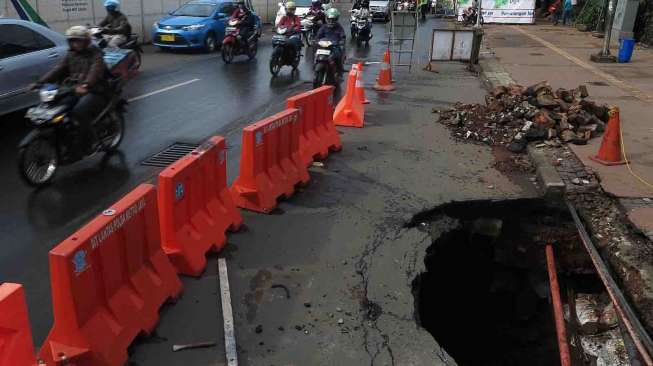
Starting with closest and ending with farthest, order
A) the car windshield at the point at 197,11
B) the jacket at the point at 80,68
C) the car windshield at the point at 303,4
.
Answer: the jacket at the point at 80,68, the car windshield at the point at 197,11, the car windshield at the point at 303,4

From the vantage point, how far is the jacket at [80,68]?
7.03 m

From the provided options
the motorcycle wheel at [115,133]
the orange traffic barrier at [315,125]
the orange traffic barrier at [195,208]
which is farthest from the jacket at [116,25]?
the orange traffic barrier at [195,208]

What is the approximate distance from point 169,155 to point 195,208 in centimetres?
299

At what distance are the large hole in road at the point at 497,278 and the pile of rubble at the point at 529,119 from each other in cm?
217

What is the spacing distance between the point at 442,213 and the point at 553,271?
1.29 meters

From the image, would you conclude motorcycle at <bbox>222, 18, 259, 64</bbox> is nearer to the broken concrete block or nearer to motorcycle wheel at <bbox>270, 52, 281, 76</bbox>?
motorcycle wheel at <bbox>270, 52, 281, 76</bbox>

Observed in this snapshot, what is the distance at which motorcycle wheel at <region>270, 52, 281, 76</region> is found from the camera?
14453 mm

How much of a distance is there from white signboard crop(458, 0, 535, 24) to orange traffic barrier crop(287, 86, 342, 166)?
95.7ft

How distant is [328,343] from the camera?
3.87m

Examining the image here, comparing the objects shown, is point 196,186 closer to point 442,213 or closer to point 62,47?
point 442,213

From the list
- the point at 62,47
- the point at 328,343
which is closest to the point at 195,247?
the point at 328,343

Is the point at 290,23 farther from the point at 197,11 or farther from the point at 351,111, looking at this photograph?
the point at 351,111

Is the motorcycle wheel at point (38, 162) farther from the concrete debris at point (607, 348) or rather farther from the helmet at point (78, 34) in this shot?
the concrete debris at point (607, 348)

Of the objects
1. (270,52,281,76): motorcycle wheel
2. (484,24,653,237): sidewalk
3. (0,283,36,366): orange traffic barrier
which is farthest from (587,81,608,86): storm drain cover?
(0,283,36,366): orange traffic barrier
